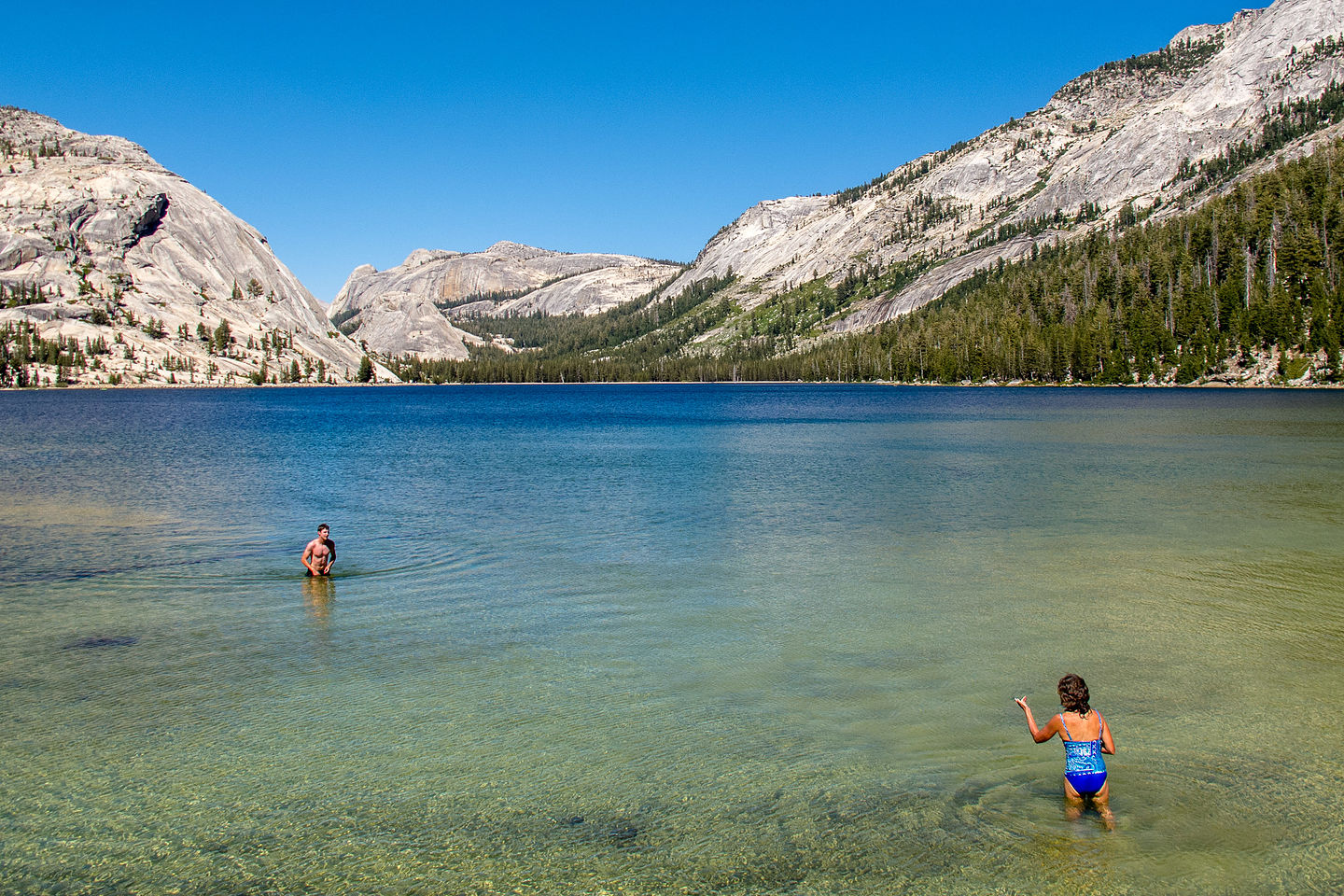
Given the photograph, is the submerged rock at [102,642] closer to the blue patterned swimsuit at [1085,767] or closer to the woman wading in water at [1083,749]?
the woman wading in water at [1083,749]

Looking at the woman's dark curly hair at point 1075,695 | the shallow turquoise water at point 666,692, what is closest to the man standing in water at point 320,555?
the shallow turquoise water at point 666,692

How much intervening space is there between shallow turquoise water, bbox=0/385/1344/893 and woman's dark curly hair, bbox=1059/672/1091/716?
A: 132 centimetres

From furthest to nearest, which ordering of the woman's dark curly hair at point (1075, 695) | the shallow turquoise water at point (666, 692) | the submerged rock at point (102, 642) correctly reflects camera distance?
the submerged rock at point (102, 642), the woman's dark curly hair at point (1075, 695), the shallow turquoise water at point (666, 692)

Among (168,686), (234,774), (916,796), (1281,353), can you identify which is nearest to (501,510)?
(168,686)

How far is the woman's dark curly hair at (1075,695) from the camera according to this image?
39.2 feet

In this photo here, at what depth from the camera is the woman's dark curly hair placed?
39.2 ft

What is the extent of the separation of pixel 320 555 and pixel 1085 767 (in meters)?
21.5

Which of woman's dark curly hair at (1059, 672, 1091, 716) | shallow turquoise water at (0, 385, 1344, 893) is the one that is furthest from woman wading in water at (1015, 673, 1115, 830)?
shallow turquoise water at (0, 385, 1344, 893)

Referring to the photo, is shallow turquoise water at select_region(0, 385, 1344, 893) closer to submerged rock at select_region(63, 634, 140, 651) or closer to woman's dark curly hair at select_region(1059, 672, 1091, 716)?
submerged rock at select_region(63, 634, 140, 651)

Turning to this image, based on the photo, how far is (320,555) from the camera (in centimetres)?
2614

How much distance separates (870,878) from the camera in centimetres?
1020

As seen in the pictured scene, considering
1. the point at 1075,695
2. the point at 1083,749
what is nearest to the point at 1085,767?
the point at 1083,749

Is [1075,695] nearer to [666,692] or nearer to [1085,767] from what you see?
[1085,767]

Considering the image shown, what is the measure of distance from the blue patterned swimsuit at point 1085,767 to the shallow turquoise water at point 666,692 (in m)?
0.44
